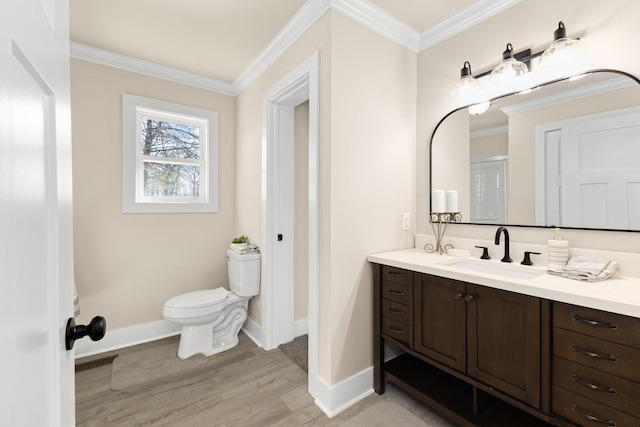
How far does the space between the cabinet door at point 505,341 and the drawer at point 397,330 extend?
351mm

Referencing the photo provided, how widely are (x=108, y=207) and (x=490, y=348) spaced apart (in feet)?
9.61

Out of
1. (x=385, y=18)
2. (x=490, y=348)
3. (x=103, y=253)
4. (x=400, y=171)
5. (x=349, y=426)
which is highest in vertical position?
(x=385, y=18)

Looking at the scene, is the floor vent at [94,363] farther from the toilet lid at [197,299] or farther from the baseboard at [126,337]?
the toilet lid at [197,299]

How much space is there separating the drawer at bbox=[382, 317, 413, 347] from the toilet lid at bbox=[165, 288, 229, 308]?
4.59 feet

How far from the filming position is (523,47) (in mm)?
1691

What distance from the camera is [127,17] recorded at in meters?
2.00

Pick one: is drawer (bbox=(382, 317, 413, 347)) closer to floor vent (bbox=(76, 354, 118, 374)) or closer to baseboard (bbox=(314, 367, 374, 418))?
baseboard (bbox=(314, 367, 374, 418))

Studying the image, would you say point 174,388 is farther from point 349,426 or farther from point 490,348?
point 490,348

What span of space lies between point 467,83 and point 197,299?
2561 mm

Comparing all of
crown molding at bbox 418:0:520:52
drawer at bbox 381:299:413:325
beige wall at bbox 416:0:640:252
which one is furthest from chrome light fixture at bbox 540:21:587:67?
drawer at bbox 381:299:413:325

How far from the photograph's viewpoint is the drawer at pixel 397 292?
1693mm

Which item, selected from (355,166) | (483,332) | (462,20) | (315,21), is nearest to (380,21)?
(315,21)

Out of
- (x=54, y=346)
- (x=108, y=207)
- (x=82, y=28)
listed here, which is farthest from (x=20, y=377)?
(x=82, y=28)

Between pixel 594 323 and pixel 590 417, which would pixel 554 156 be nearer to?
pixel 594 323
